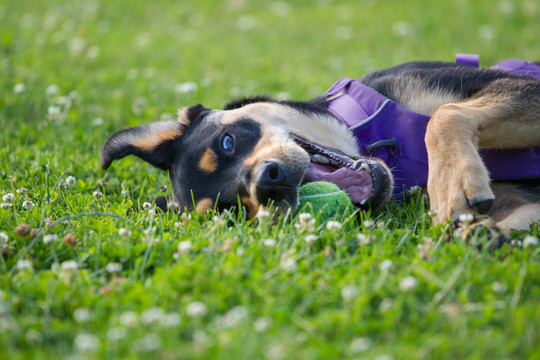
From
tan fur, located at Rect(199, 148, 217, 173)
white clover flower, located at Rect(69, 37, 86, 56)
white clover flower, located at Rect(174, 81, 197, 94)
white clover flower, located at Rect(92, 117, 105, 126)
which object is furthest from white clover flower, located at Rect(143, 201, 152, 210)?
white clover flower, located at Rect(69, 37, 86, 56)

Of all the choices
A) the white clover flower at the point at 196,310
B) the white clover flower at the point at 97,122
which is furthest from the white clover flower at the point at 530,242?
the white clover flower at the point at 97,122

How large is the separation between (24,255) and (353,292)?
1.47 metres

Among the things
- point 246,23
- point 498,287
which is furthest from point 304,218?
point 246,23

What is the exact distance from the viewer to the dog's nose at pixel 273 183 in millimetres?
2844

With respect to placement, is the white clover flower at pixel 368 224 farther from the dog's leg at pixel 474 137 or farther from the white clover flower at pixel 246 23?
the white clover flower at pixel 246 23

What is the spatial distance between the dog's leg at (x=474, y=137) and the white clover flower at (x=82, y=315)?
1.67 meters

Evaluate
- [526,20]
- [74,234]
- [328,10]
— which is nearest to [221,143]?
[74,234]

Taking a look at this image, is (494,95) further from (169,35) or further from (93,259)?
(169,35)

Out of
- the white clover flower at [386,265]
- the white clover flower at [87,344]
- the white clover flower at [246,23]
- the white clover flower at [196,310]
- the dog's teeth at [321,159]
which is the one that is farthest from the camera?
the white clover flower at [246,23]

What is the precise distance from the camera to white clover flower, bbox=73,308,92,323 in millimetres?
1815

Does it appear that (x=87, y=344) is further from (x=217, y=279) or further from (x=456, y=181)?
(x=456, y=181)

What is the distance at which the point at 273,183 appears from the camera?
285 centimetres

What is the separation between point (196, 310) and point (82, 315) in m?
0.38

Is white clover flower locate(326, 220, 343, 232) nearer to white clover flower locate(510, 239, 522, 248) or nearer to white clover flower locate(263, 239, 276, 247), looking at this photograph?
white clover flower locate(263, 239, 276, 247)
